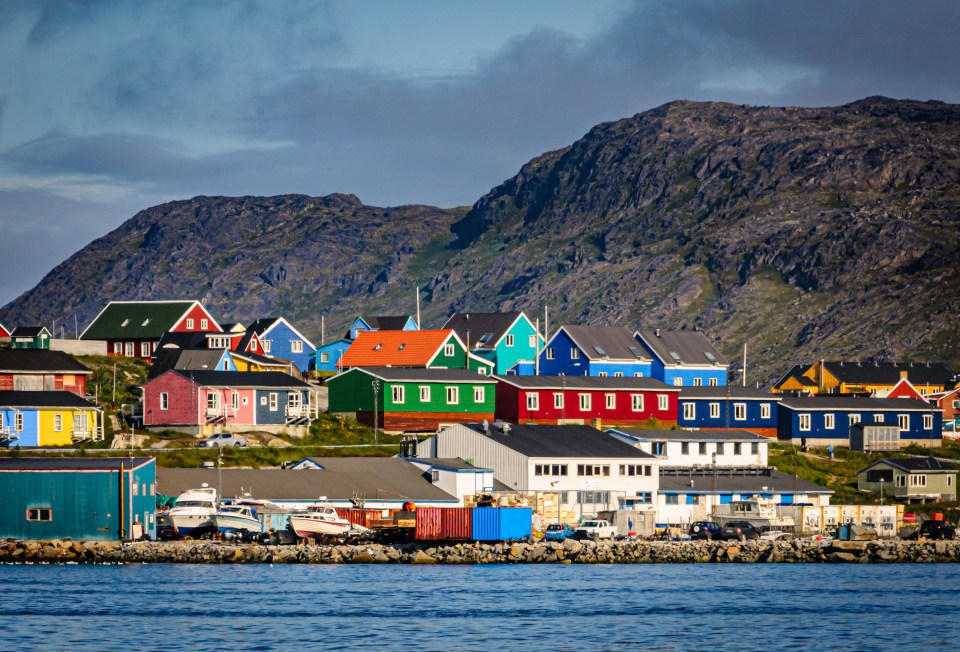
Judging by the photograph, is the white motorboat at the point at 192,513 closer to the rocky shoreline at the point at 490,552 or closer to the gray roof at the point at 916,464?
the rocky shoreline at the point at 490,552

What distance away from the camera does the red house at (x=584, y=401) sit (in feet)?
363

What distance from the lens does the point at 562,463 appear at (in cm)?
8919

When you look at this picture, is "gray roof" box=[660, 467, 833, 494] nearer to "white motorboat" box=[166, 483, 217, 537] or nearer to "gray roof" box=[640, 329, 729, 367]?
"white motorboat" box=[166, 483, 217, 537]

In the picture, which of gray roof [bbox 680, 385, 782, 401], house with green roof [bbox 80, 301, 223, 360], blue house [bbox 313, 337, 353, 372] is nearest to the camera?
gray roof [bbox 680, 385, 782, 401]

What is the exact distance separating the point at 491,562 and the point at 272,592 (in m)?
16.9

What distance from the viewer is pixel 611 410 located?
113062 millimetres

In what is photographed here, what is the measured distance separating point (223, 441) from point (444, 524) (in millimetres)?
21230

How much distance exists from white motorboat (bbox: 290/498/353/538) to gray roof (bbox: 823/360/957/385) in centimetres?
9595

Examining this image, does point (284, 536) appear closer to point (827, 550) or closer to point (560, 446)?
point (560, 446)

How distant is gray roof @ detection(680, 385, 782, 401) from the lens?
11819 cm

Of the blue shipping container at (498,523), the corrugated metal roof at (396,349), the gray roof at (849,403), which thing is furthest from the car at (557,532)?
the gray roof at (849,403)

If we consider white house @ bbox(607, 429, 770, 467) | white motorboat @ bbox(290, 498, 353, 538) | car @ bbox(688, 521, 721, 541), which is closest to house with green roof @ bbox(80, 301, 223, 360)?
white house @ bbox(607, 429, 770, 467)

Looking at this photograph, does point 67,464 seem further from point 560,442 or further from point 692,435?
point 692,435

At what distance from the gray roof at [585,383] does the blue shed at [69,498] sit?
1650 inches
